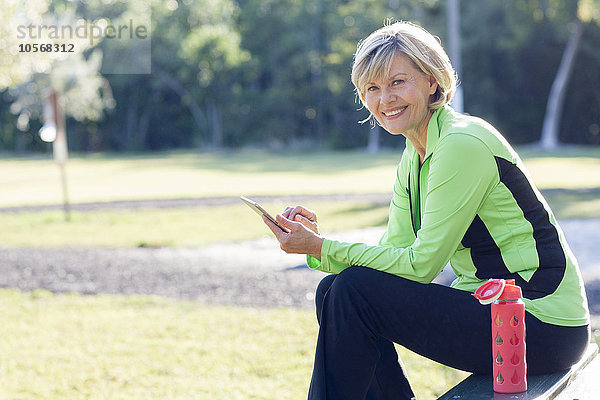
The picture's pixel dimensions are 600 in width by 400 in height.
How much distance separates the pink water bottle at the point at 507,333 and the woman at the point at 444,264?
0.09 meters

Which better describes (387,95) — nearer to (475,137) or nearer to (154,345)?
(475,137)

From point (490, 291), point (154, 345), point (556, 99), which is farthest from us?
point (556, 99)

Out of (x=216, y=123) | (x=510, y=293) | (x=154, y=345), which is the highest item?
(x=510, y=293)

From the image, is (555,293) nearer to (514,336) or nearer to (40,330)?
(514,336)

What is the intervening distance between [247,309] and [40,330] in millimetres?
1480

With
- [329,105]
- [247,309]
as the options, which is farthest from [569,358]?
[329,105]

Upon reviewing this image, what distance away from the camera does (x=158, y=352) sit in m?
4.76

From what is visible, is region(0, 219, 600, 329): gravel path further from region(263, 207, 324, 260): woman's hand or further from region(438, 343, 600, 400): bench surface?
region(263, 207, 324, 260): woman's hand

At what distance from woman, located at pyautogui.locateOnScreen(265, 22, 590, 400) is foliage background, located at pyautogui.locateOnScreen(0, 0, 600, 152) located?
35792 millimetres

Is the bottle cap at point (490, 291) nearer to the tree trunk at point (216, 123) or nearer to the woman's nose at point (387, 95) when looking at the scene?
the woman's nose at point (387, 95)

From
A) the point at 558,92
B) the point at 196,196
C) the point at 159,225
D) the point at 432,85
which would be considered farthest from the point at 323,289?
the point at 558,92

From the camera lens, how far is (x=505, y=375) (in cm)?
240

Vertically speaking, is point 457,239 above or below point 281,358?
above

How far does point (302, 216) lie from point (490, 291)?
2.92 feet
